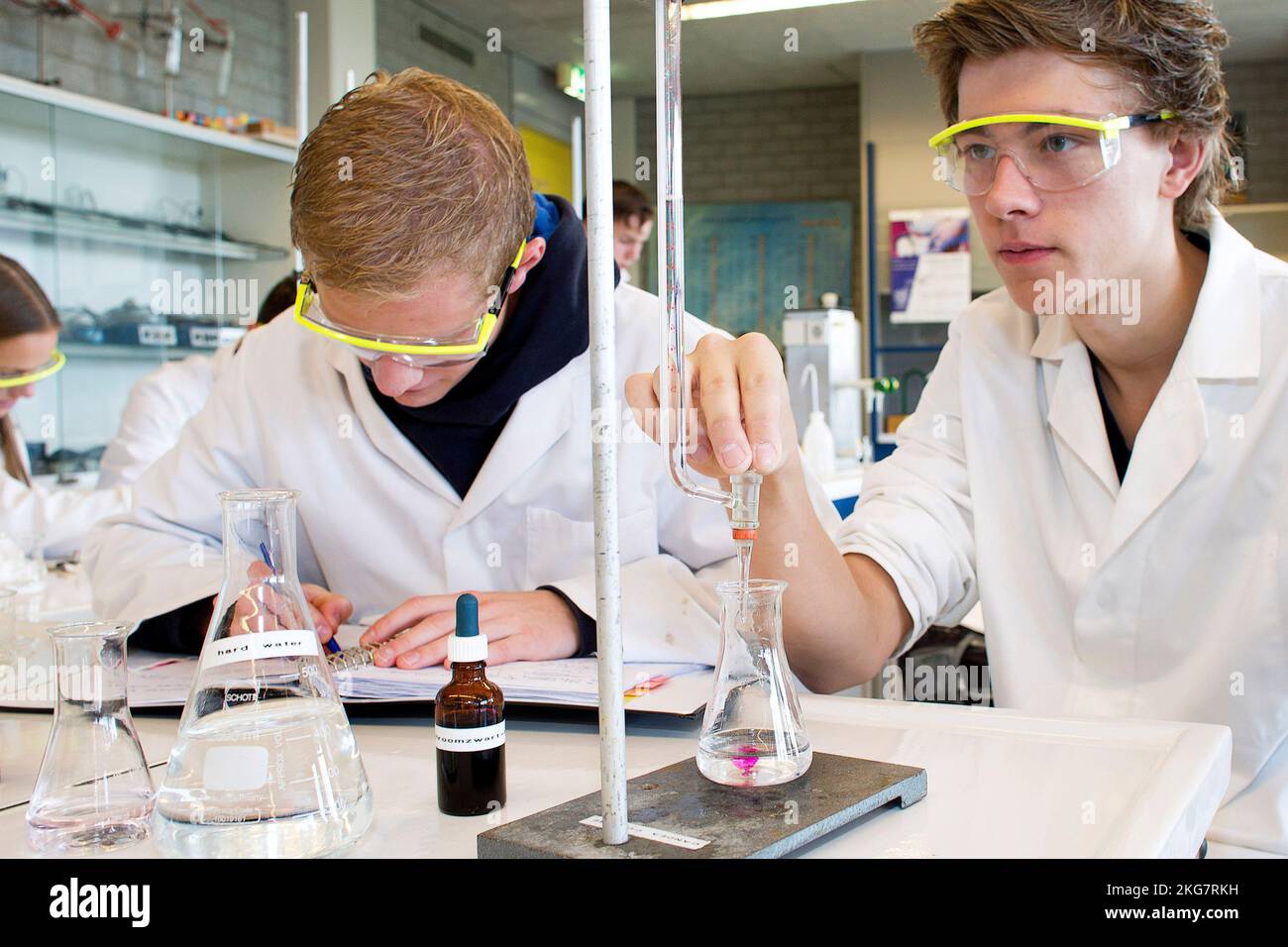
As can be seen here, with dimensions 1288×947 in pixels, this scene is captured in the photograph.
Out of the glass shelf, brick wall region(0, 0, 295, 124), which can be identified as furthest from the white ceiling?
the glass shelf

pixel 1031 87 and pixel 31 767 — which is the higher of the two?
pixel 1031 87

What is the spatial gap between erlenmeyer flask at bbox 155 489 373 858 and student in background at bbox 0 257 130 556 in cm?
206

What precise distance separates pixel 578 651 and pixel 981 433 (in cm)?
67

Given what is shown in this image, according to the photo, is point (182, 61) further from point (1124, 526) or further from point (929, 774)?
point (929, 774)

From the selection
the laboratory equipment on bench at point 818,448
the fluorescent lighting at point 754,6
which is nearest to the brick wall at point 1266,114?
the fluorescent lighting at point 754,6

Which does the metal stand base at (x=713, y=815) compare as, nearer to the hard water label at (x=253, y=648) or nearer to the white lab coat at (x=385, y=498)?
the hard water label at (x=253, y=648)

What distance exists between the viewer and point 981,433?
62.5 inches

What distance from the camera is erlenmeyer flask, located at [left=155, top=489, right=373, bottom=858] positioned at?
712 mm

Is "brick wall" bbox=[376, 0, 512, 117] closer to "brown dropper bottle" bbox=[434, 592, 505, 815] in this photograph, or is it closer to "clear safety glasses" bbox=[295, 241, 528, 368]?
"clear safety glasses" bbox=[295, 241, 528, 368]

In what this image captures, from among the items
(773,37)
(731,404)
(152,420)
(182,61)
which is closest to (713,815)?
(731,404)

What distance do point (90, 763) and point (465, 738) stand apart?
26 cm

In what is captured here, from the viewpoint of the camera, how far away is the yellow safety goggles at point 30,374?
266 cm
